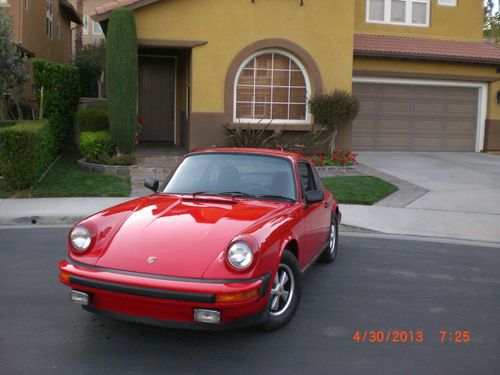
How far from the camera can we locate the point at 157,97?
699 inches

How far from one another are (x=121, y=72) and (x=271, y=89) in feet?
13.3

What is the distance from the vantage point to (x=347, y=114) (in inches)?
587

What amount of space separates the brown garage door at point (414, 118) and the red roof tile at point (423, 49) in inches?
44.3

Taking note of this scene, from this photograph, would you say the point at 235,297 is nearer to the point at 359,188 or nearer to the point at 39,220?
the point at 39,220

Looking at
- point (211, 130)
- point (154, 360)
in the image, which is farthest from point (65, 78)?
point (154, 360)

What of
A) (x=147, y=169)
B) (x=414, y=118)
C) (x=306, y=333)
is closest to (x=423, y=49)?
(x=414, y=118)

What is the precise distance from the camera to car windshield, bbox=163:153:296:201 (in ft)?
17.7

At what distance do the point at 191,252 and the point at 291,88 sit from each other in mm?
11921

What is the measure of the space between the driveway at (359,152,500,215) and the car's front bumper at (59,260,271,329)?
7733mm

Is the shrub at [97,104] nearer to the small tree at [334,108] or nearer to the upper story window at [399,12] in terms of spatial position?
the small tree at [334,108]

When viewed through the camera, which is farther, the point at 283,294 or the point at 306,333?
the point at 283,294

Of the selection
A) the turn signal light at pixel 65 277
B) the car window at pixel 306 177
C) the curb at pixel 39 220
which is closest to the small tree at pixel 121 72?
the curb at pixel 39 220

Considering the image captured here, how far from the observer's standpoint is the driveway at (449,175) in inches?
444

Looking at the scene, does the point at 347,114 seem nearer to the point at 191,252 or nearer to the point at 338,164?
the point at 338,164
